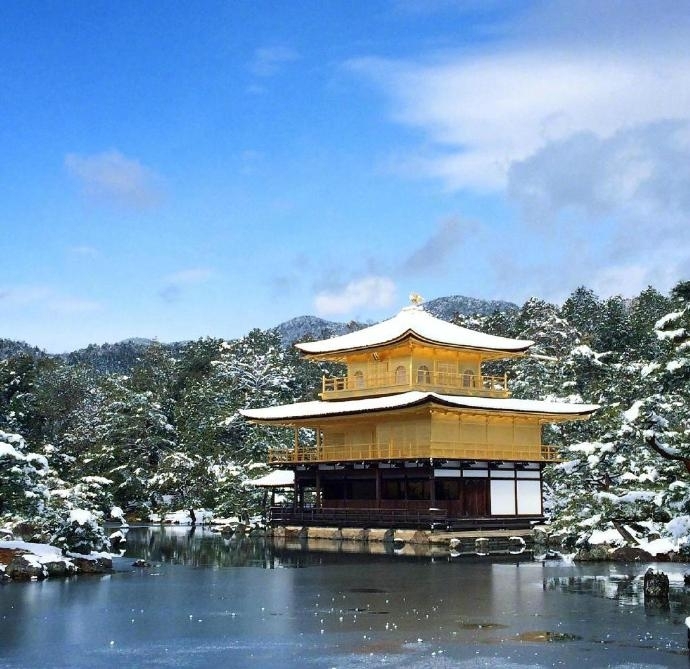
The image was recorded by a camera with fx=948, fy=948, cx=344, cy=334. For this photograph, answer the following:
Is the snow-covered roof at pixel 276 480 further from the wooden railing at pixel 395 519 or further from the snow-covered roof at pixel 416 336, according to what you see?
the snow-covered roof at pixel 416 336

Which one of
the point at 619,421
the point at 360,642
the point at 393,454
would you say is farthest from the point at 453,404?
the point at 360,642

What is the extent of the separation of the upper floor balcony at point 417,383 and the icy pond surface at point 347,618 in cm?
1776

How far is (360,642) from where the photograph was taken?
691 inches

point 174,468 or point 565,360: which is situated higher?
point 565,360

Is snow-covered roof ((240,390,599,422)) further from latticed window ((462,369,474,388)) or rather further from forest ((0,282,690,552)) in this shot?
forest ((0,282,690,552))

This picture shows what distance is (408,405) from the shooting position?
43375 mm

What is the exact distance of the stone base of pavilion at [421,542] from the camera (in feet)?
131

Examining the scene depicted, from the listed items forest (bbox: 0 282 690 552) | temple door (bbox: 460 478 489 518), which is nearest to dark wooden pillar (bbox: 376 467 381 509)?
temple door (bbox: 460 478 489 518)

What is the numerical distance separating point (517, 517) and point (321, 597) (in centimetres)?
2368

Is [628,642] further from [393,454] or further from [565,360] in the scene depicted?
[565,360]

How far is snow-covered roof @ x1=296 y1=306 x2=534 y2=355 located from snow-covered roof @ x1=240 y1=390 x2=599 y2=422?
2.81 metres

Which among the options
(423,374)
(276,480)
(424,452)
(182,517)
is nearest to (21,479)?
(424,452)

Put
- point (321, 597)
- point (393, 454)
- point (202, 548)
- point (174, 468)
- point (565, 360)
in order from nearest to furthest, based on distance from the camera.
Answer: point (321, 597)
point (202, 548)
point (393, 454)
point (565, 360)
point (174, 468)

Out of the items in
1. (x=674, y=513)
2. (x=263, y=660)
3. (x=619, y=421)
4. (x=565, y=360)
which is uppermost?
(x=565, y=360)
